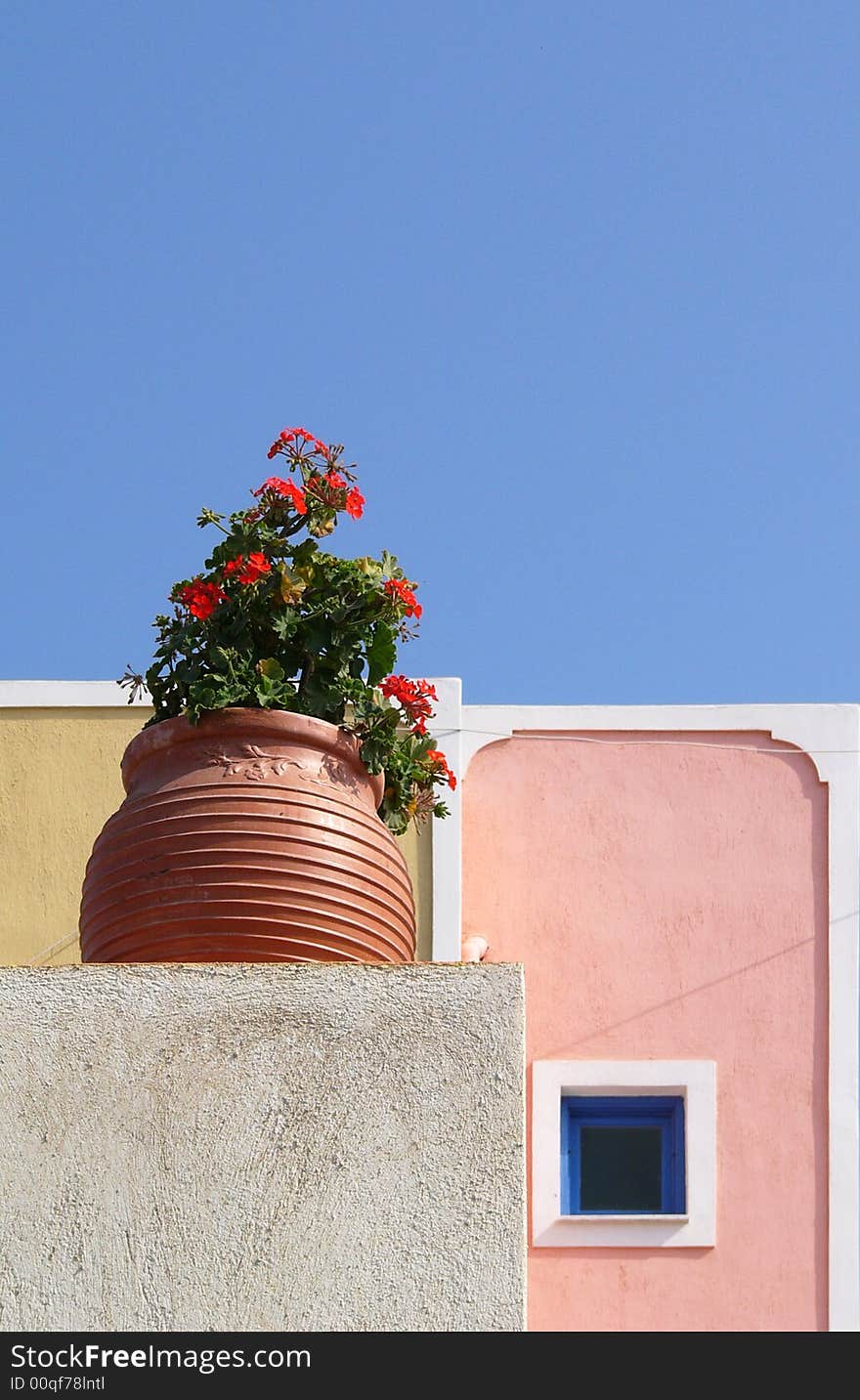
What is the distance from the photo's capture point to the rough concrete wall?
345 cm

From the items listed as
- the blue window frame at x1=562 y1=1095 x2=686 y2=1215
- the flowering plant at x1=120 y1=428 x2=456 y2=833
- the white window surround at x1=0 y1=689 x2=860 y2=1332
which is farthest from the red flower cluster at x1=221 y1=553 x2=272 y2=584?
the blue window frame at x1=562 y1=1095 x2=686 y2=1215

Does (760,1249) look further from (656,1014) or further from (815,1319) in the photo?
(656,1014)

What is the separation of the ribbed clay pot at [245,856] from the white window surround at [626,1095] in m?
3.84

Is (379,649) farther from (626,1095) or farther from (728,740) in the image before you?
(728,740)

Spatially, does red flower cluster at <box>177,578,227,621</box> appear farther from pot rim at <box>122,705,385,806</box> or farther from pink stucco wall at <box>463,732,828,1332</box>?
pink stucco wall at <box>463,732,828,1332</box>

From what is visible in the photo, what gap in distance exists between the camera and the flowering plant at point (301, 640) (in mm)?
4492

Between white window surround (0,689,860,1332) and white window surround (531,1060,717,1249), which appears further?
white window surround (0,689,860,1332)

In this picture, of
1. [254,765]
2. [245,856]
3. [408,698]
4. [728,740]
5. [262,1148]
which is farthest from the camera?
[728,740]

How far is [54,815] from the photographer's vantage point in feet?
28.1

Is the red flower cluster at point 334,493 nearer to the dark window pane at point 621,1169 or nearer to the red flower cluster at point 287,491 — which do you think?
the red flower cluster at point 287,491

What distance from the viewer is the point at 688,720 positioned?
28.6 ft

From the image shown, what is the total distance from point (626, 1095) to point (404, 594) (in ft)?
13.3

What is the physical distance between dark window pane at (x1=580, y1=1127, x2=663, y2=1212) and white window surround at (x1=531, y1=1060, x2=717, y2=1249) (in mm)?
134

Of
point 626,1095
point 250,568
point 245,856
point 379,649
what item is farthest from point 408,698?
point 626,1095
